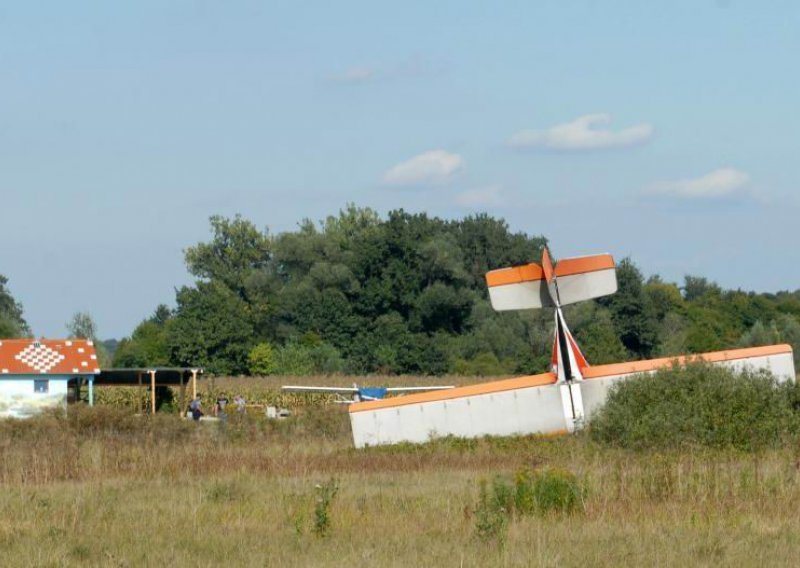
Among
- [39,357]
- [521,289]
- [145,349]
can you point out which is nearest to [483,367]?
[145,349]

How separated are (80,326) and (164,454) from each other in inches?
3815

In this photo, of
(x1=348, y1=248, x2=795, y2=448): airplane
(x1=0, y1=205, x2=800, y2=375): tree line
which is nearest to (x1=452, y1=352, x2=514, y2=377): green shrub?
(x1=0, y1=205, x2=800, y2=375): tree line

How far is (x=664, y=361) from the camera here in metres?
24.2

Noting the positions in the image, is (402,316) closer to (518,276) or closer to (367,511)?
(518,276)

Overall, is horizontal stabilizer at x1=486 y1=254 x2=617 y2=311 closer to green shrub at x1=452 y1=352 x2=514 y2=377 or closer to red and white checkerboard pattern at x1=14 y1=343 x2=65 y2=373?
red and white checkerboard pattern at x1=14 y1=343 x2=65 y2=373

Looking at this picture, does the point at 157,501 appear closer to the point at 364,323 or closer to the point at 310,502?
the point at 310,502

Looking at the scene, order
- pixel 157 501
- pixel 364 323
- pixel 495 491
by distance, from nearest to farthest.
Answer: pixel 495 491, pixel 157 501, pixel 364 323

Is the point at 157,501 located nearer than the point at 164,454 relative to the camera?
Yes

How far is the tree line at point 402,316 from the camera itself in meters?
75.7

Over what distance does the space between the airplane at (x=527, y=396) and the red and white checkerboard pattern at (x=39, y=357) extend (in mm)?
20081

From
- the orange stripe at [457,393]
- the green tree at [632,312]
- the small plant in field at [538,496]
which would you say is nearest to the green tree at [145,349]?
the green tree at [632,312]

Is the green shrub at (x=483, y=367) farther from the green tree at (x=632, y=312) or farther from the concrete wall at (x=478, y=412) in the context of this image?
the concrete wall at (x=478, y=412)

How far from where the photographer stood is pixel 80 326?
370ft

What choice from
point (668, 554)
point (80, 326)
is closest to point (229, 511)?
point (668, 554)
